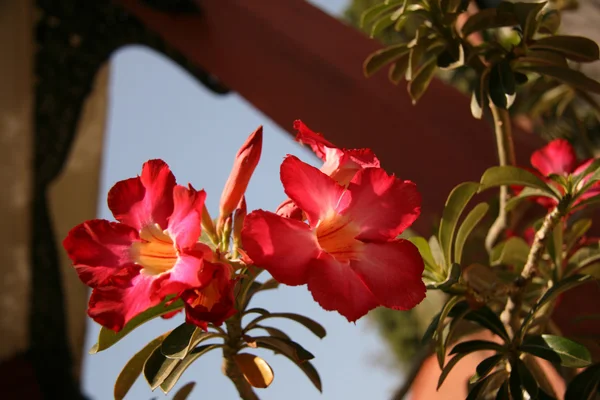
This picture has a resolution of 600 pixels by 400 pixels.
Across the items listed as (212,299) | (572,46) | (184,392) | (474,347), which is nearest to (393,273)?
(212,299)

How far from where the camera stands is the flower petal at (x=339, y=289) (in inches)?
19.8

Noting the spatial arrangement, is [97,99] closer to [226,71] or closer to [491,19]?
[226,71]

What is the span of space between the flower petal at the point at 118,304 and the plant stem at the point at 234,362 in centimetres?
18

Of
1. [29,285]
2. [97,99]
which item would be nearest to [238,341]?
[29,285]

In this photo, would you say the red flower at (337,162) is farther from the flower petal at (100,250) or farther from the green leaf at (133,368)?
the green leaf at (133,368)

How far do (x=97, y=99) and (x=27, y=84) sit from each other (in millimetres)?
631

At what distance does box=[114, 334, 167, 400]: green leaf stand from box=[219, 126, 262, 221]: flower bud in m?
0.18

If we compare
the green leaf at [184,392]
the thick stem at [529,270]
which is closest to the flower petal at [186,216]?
the green leaf at [184,392]

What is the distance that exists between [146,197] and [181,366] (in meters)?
0.20

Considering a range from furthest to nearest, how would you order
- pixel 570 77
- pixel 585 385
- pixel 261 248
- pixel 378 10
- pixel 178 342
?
pixel 378 10, pixel 570 77, pixel 585 385, pixel 178 342, pixel 261 248

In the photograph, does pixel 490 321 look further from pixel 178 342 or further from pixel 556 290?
pixel 178 342

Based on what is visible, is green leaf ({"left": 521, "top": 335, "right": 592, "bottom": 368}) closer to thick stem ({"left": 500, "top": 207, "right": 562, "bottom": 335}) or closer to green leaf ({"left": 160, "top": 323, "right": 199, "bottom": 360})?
thick stem ({"left": 500, "top": 207, "right": 562, "bottom": 335})

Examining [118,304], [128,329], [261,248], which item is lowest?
[128,329]

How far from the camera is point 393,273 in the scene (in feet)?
1.74
